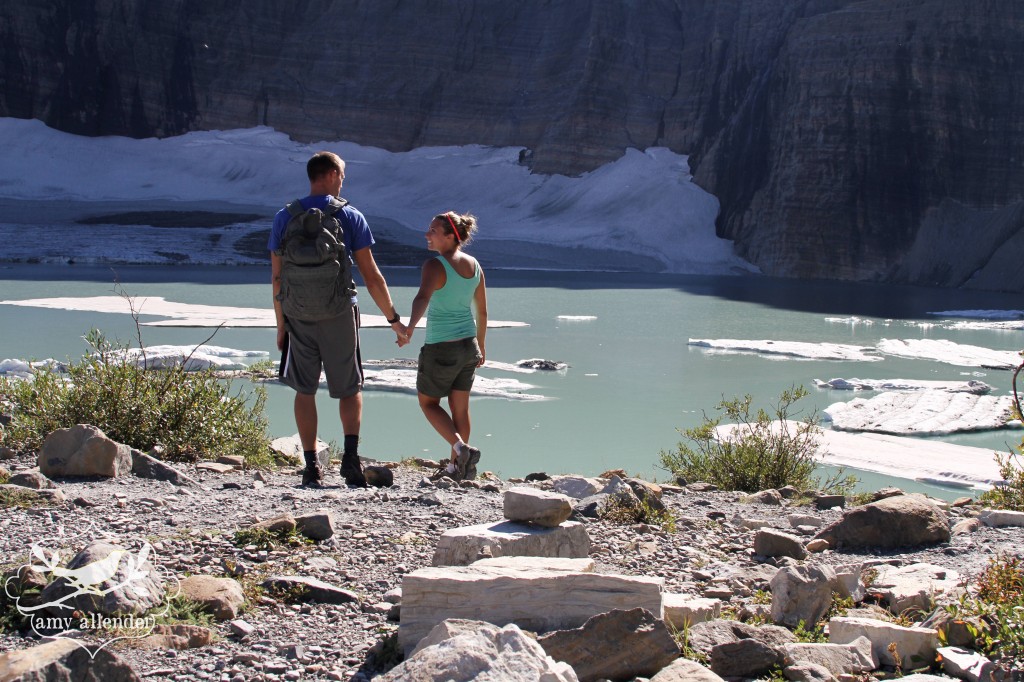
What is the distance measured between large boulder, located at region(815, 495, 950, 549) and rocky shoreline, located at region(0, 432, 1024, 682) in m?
0.04

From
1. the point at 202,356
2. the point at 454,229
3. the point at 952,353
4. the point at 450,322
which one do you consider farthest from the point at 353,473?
the point at 952,353

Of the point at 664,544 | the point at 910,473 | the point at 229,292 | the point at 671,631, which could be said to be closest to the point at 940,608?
the point at 671,631

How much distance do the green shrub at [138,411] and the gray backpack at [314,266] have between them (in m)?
1.17

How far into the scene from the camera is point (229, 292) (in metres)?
20.3

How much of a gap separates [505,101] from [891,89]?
691 inches

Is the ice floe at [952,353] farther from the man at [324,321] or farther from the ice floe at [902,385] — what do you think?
the man at [324,321]

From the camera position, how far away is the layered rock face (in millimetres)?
31969

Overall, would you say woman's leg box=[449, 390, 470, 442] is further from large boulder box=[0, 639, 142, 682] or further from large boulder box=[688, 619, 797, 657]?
large boulder box=[0, 639, 142, 682]

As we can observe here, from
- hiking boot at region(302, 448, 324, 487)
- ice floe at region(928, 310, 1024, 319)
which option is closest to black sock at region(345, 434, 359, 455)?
hiking boot at region(302, 448, 324, 487)

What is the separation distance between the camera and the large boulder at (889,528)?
12.1 ft

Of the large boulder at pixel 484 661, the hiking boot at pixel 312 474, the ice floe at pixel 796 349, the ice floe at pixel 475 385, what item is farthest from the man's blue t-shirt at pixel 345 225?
the ice floe at pixel 796 349

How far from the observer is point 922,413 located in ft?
30.5

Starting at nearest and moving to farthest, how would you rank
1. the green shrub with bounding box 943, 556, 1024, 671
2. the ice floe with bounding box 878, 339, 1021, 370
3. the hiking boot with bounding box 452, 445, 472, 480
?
the green shrub with bounding box 943, 556, 1024, 671, the hiking boot with bounding box 452, 445, 472, 480, the ice floe with bounding box 878, 339, 1021, 370

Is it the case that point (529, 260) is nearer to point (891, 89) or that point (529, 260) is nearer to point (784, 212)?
point (784, 212)
